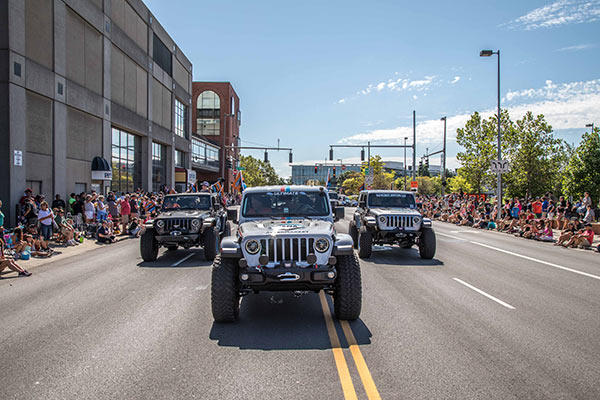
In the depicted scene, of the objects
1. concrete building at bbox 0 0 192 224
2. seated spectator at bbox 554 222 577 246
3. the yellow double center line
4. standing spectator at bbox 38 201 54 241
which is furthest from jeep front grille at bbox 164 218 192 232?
seated spectator at bbox 554 222 577 246

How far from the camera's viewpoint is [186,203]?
47.8ft

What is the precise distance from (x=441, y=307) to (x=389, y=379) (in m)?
3.27

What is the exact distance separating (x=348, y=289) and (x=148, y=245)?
7.99 meters

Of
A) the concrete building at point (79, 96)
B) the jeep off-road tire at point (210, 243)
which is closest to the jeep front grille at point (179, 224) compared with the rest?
the jeep off-road tire at point (210, 243)

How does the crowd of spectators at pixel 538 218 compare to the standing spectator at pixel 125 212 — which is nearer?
the crowd of spectators at pixel 538 218

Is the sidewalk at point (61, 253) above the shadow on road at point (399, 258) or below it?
below

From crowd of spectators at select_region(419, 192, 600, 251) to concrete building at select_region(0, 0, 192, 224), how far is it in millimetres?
18764

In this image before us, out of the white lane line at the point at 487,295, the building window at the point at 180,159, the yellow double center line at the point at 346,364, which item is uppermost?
the building window at the point at 180,159

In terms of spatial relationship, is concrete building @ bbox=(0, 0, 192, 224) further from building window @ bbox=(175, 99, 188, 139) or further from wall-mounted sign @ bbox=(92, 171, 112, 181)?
building window @ bbox=(175, 99, 188, 139)

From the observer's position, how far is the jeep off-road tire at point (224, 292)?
620cm

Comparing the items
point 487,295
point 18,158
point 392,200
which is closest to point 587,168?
point 392,200

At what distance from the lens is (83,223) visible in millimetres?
19984

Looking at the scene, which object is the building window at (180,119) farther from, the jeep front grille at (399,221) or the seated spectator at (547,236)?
the jeep front grille at (399,221)

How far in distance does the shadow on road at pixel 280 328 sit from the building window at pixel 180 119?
4230 centimetres
